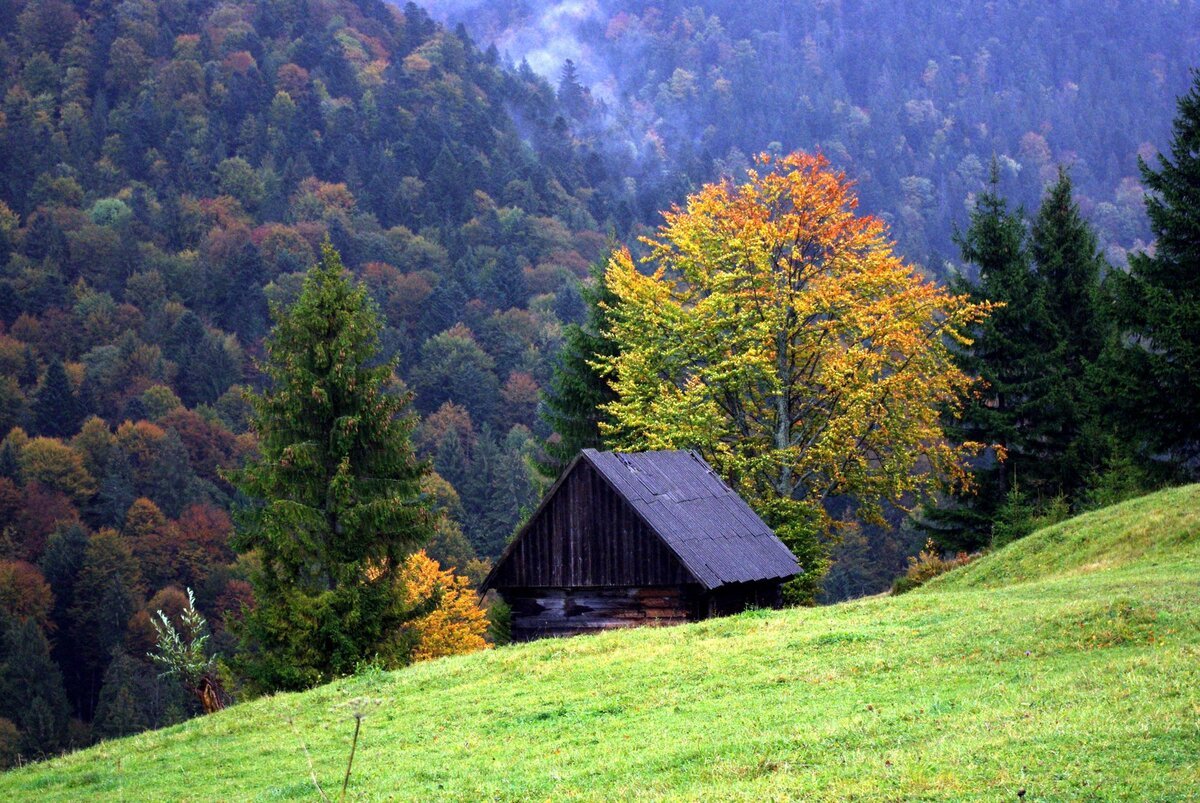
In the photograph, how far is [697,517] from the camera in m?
33.1

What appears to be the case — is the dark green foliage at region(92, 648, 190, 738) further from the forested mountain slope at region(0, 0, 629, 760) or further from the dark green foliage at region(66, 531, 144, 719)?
the dark green foliage at region(66, 531, 144, 719)

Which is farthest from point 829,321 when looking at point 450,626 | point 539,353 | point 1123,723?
point 539,353

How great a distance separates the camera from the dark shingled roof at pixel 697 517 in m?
31.3

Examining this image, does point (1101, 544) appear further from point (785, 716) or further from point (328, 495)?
point (328, 495)

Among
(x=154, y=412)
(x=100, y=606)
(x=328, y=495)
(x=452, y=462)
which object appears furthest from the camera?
(x=154, y=412)

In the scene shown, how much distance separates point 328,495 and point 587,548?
7.26 metres

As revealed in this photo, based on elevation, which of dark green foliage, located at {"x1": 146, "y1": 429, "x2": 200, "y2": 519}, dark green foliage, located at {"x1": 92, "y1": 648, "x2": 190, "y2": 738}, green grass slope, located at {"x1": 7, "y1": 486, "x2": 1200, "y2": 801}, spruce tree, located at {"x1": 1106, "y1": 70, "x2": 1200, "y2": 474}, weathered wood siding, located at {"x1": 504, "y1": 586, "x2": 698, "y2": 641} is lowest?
dark green foliage, located at {"x1": 92, "y1": 648, "x2": 190, "y2": 738}

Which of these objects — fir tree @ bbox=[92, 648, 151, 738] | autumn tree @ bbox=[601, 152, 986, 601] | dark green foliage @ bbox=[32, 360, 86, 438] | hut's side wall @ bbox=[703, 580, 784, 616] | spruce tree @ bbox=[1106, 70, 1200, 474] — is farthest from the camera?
dark green foliage @ bbox=[32, 360, 86, 438]

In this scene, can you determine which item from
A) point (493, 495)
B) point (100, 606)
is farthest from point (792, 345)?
point (493, 495)

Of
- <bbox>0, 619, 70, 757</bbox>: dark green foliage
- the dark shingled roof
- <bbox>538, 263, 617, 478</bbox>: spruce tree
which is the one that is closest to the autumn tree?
<bbox>538, 263, 617, 478</bbox>: spruce tree

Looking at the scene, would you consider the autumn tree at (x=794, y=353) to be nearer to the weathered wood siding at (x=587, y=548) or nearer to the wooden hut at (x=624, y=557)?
the wooden hut at (x=624, y=557)

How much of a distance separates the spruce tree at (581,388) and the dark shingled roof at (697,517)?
1476 cm

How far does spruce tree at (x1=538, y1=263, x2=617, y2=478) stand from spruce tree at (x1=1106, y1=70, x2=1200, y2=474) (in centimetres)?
1959

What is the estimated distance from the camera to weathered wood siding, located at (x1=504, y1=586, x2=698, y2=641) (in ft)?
103
